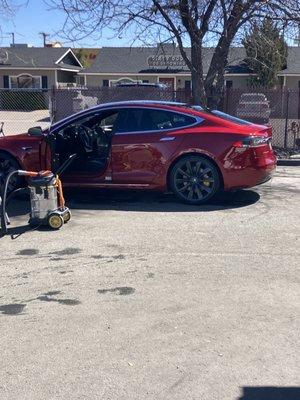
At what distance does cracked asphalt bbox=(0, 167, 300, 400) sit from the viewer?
3541 mm

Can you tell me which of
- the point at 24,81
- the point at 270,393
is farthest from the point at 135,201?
the point at 24,81

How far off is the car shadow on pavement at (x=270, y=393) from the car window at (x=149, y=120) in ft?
18.1

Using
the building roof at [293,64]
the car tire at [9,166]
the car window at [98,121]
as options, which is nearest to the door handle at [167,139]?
the car window at [98,121]

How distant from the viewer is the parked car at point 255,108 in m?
15.4

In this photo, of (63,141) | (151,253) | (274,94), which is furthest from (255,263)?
(274,94)

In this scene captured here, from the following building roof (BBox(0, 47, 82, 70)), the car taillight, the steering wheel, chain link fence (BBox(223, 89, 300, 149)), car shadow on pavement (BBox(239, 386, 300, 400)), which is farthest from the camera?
building roof (BBox(0, 47, 82, 70))

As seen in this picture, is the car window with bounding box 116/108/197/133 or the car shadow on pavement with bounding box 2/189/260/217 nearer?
the car shadow on pavement with bounding box 2/189/260/217

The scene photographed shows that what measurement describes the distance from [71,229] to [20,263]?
55.4 inches

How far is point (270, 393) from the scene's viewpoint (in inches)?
134

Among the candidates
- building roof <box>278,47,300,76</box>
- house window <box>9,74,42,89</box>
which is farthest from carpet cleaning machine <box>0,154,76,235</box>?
house window <box>9,74,42,89</box>

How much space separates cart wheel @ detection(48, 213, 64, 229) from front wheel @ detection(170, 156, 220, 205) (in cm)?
205

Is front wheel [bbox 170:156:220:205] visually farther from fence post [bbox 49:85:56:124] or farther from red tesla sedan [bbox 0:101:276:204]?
fence post [bbox 49:85:56:124]

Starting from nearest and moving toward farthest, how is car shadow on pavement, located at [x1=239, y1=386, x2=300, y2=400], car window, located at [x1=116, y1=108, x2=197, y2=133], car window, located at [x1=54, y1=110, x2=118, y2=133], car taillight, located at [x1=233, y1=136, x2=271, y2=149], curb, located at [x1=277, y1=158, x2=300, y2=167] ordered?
car shadow on pavement, located at [x1=239, y1=386, x2=300, y2=400], car taillight, located at [x1=233, y1=136, x2=271, y2=149], car window, located at [x1=116, y1=108, x2=197, y2=133], car window, located at [x1=54, y1=110, x2=118, y2=133], curb, located at [x1=277, y1=158, x2=300, y2=167]

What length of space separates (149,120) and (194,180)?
45.8 inches
